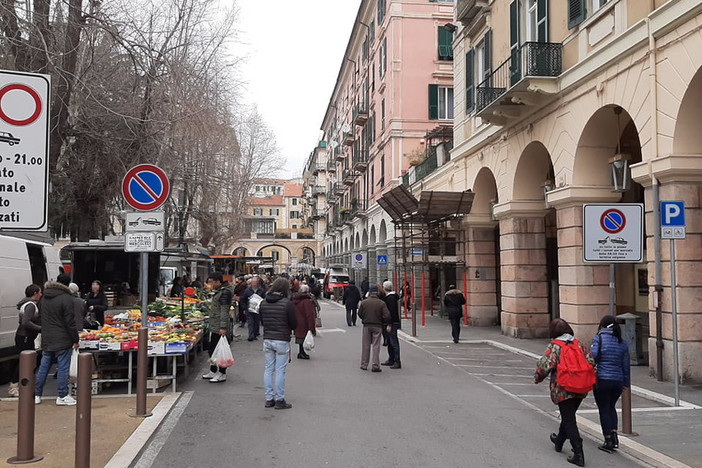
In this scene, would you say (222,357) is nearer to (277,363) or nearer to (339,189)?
(277,363)

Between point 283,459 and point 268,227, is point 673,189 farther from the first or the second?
point 268,227

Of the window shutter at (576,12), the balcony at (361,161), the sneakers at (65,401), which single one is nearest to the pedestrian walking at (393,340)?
the sneakers at (65,401)

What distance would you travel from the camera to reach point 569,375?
21.1ft

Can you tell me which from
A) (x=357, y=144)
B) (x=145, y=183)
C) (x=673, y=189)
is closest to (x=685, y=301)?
(x=673, y=189)

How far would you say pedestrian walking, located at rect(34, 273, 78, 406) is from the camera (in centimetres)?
872

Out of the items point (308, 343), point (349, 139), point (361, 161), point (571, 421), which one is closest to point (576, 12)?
point (308, 343)

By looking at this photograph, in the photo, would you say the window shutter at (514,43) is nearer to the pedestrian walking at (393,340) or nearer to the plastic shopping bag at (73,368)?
the pedestrian walking at (393,340)

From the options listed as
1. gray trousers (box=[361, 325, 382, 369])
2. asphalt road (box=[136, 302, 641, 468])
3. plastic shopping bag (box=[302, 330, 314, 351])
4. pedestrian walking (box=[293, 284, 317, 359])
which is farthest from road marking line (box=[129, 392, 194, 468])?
gray trousers (box=[361, 325, 382, 369])

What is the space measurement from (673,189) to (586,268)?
149 inches

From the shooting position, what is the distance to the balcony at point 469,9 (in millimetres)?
19281

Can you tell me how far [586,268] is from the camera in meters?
14.3

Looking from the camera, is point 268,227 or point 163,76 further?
point 268,227

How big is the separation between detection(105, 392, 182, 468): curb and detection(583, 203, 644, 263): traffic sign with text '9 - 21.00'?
233 inches

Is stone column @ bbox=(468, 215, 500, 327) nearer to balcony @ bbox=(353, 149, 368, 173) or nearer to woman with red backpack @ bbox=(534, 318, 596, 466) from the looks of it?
woman with red backpack @ bbox=(534, 318, 596, 466)
